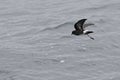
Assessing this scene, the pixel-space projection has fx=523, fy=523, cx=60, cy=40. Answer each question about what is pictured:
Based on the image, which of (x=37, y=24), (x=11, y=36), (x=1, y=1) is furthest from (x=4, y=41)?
(x=1, y=1)

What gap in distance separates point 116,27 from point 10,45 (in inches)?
288

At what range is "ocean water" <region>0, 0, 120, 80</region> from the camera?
93.2 ft

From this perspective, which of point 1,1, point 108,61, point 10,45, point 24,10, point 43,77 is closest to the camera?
point 43,77

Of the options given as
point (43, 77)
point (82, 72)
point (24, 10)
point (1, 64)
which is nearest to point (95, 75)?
point (82, 72)

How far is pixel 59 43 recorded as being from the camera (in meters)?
33.0

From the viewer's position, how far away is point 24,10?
146ft

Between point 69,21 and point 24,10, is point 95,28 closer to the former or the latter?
point 69,21

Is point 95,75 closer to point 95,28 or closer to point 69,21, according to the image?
point 95,28

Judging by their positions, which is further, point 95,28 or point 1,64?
point 95,28

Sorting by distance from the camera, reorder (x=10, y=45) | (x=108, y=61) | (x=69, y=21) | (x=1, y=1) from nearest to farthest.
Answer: (x=108, y=61)
(x=10, y=45)
(x=69, y=21)
(x=1, y=1)

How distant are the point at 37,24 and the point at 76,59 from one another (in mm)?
9530

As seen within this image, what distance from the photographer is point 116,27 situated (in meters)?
35.4

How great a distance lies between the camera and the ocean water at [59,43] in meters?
28.4

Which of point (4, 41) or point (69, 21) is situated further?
point (69, 21)
